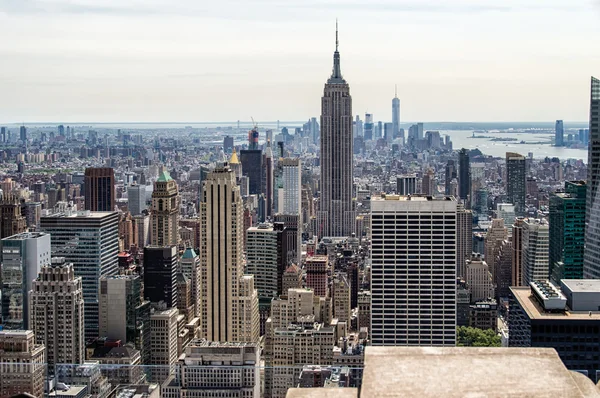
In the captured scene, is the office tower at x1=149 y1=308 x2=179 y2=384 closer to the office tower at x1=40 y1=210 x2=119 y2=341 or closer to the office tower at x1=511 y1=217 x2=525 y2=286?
the office tower at x1=40 y1=210 x2=119 y2=341

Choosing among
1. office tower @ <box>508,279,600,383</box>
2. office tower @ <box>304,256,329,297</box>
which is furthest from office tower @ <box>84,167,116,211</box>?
office tower @ <box>508,279,600,383</box>

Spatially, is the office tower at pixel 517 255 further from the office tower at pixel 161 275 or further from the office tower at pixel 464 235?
the office tower at pixel 161 275

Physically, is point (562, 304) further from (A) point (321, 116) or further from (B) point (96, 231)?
(A) point (321, 116)

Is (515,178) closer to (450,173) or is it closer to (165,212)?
A: (450,173)

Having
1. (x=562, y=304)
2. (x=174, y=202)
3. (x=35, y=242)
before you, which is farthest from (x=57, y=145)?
(x=562, y=304)

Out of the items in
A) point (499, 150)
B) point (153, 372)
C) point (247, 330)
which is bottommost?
point (247, 330)

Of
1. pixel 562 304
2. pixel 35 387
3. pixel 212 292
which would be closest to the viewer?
pixel 35 387

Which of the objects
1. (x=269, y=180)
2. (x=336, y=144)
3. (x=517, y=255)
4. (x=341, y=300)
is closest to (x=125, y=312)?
(x=341, y=300)
